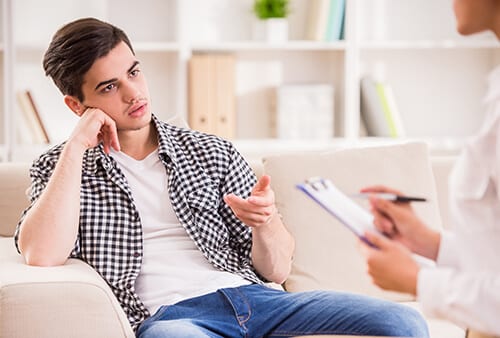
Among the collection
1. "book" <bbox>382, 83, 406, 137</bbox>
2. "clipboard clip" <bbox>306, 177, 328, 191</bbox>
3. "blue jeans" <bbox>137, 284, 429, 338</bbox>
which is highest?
"clipboard clip" <bbox>306, 177, 328, 191</bbox>

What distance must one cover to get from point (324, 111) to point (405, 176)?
1.53 meters

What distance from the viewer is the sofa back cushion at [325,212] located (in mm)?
2482

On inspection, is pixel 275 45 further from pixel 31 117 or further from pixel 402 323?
pixel 402 323

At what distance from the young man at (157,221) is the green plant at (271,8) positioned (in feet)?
5.87

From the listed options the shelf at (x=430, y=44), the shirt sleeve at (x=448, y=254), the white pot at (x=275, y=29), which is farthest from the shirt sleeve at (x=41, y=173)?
the shelf at (x=430, y=44)

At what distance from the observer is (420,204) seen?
8.46 ft

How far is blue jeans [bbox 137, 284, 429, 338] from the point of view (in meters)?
1.90

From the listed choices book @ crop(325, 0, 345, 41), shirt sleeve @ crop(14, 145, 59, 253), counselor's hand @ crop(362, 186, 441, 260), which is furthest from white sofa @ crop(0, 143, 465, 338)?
book @ crop(325, 0, 345, 41)

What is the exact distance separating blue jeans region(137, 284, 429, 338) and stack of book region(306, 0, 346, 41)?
216cm

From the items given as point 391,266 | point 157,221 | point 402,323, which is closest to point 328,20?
point 157,221

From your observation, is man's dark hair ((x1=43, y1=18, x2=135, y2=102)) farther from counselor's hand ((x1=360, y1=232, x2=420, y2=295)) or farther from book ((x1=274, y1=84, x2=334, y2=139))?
book ((x1=274, y1=84, x2=334, y2=139))

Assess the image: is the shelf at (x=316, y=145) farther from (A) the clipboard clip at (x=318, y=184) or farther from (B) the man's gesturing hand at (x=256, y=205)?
(A) the clipboard clip at (x=318, y=184)

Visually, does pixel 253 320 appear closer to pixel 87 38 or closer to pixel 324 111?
pixel 87 38

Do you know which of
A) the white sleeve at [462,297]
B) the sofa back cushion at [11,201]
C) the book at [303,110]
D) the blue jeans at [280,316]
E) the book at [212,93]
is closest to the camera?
the white sleeve at [462,297]
